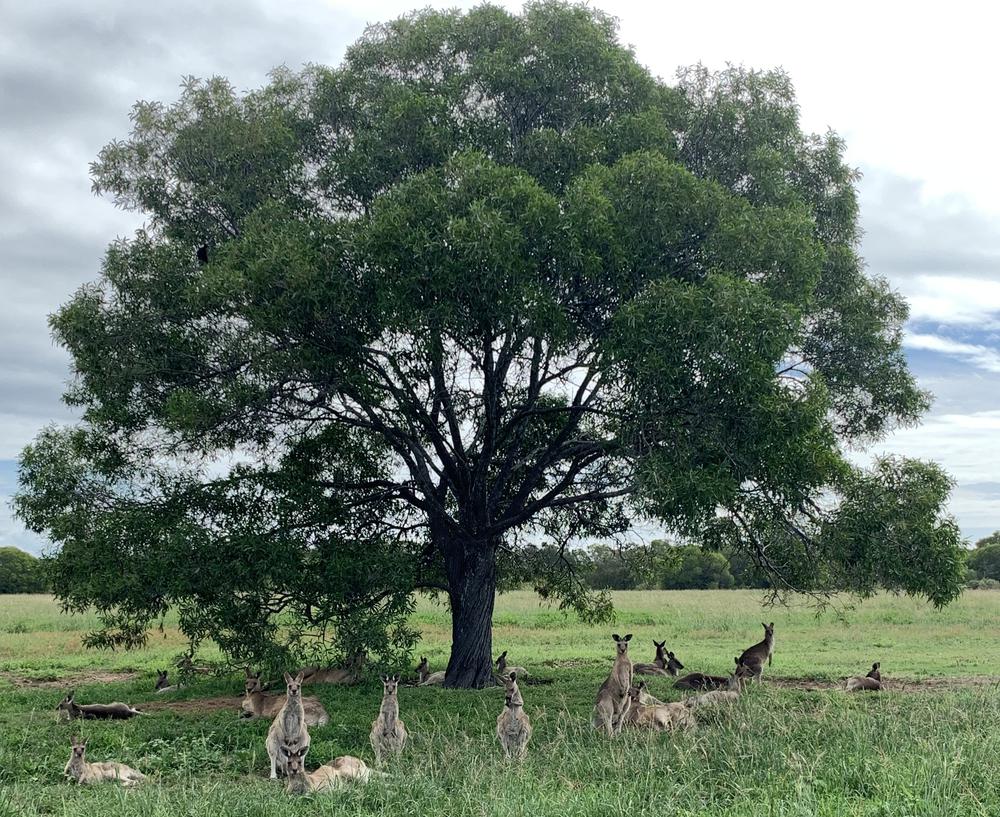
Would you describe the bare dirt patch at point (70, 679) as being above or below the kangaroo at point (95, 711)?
below

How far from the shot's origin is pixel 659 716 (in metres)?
13.9

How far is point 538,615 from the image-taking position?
135 ft

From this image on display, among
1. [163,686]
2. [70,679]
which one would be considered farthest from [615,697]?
[70,679]

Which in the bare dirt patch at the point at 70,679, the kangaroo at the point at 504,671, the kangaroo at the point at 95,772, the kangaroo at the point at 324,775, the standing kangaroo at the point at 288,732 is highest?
the standing kangaroo at the point at 288,732

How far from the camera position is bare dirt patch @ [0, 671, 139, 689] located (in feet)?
76.7

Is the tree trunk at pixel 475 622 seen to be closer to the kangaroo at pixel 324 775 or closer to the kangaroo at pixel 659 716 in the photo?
the kangaroo at pixel 659 716

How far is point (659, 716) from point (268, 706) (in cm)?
688

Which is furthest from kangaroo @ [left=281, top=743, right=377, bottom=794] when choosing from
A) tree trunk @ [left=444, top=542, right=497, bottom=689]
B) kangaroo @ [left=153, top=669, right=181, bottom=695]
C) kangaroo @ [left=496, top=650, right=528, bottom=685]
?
kangaroo @ [left=153, top=669, right=181, bottom=695]

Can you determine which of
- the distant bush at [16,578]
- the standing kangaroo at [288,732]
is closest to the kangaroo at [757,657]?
the standing kangaroo at [288,732]

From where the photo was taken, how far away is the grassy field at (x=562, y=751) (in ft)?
30.7

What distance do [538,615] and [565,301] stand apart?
26349mm

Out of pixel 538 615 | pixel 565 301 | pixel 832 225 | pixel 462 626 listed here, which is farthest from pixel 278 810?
pixel 538 615

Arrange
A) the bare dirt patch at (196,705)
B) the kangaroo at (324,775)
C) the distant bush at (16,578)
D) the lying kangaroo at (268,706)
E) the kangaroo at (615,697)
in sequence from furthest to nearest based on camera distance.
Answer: the distant bush at (16,578) < the bare dirt patch at (196,705) < the lying kangaroo at (268,706) < the kangaroo at (615,697) < the kangaroo at (324,775)

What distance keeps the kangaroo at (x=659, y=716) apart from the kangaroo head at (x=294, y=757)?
4.57 m
